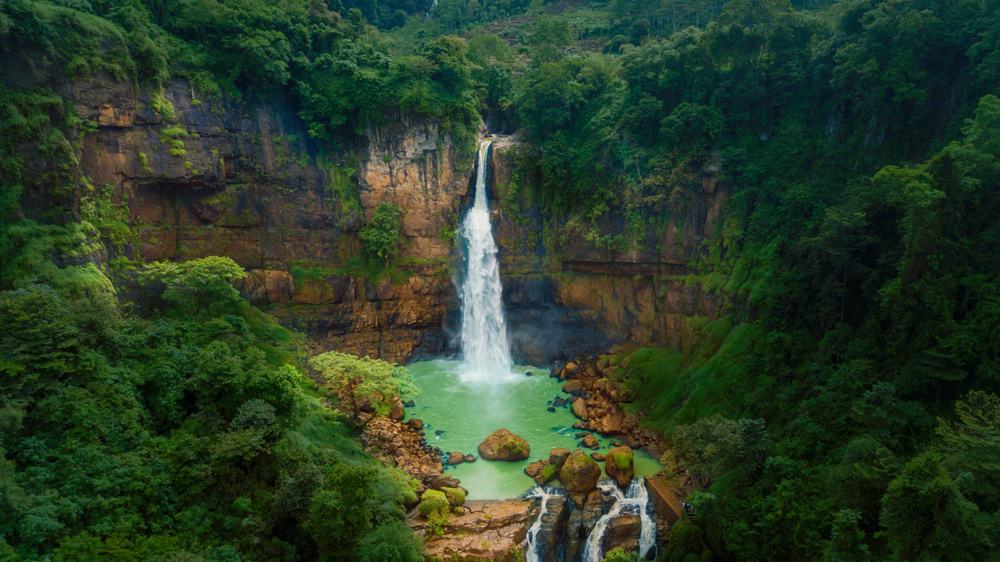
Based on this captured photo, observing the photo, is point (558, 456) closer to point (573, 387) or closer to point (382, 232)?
point (573, 387)

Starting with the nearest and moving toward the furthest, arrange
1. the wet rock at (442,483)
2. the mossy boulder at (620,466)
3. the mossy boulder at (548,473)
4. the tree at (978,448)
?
1. the tree at (978,448)
2. the wet rock at (442,483)
3. the mossy boulder at (620,466)
4. the mossy boulder at (548,473)

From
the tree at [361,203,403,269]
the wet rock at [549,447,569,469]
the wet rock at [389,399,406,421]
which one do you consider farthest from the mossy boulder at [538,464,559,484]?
the tree at [361,203,403,269]

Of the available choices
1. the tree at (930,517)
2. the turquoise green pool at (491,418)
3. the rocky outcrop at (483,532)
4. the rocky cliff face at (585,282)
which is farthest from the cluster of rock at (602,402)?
the tree at (930,517)

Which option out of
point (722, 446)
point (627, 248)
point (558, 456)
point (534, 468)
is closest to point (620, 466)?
point (558, 456)

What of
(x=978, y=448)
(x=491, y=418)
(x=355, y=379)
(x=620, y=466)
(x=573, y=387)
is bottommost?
(x=491, y=418)

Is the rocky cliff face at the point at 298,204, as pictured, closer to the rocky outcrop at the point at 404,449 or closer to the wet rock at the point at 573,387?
the rocky outcrop at the point at 404,449

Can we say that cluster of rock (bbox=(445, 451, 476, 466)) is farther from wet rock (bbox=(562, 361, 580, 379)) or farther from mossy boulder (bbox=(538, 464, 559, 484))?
wet rock (bbox=(562, 361, 580, 379))

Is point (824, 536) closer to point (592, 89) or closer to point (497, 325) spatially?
point (497, 325)
